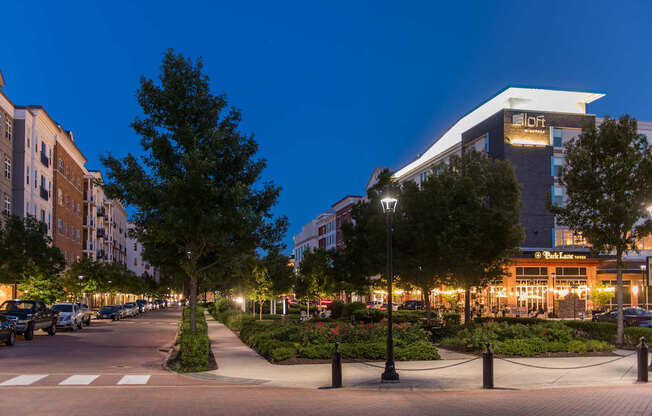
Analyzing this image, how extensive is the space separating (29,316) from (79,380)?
17801 mm

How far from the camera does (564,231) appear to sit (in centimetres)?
6278

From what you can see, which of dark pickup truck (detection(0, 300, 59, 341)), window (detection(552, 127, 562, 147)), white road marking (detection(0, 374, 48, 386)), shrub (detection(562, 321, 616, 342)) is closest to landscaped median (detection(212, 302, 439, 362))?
white road marking (detection(0, 374, 48, 386))

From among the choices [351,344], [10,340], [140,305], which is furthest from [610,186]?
[140,305]

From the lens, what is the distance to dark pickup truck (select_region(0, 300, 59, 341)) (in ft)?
99.0

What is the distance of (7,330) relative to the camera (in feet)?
84.8

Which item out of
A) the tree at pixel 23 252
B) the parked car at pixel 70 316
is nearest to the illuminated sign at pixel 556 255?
the parked car at pixel 70 316

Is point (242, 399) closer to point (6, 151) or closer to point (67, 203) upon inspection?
point (6, 151)

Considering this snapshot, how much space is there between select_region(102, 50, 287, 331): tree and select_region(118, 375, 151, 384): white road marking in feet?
17.4

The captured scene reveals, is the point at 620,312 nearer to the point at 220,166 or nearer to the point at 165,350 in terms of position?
the point at 220,166

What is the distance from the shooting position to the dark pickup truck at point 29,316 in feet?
99.0

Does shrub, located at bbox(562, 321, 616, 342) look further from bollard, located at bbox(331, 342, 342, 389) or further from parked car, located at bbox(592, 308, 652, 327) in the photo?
bollard, located at bbox(331, 342, 342, 389)

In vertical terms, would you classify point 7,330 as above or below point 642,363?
below

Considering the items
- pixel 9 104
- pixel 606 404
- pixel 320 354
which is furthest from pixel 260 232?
pixel 9 104

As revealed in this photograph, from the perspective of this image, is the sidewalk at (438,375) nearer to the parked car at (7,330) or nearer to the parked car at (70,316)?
the parked car at (7,330)
